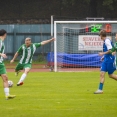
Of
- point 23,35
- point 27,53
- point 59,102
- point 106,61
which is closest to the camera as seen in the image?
point 59,102

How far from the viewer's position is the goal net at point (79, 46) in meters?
32.2

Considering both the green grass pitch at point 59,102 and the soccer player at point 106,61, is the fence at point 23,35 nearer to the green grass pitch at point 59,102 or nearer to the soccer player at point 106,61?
the green grass pitch at point 59,102

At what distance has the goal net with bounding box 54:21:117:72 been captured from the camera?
32.2 meters

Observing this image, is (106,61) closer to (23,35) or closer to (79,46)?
(79,46)

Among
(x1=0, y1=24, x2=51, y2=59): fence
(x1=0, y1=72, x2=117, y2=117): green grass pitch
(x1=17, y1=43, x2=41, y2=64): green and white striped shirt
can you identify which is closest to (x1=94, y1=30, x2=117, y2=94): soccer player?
(x1=0, y1=72, x2=117, y2=117): green grass pitch

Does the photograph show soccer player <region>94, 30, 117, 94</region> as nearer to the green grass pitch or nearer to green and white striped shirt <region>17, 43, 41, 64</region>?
the green grass pitch

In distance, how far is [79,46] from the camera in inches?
1281

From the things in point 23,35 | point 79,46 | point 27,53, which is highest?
point 23,35

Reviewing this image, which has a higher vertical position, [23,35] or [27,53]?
[23,35]

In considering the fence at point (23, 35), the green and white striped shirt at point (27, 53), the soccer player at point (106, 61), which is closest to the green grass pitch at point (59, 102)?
the soccer player at point (106, 61)

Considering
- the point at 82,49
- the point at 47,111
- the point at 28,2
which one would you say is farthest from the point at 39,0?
the point at 47,111

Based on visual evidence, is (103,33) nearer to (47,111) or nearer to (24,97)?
(24,97)

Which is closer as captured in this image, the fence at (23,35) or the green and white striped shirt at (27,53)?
the green and white striped shirt at (27,53)

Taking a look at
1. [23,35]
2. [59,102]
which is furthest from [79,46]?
[59,102]
